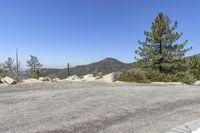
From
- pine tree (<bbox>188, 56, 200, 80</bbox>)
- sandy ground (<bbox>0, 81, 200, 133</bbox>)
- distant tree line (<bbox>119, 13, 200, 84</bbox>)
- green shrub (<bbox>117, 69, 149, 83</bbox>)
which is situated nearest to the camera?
sandy ground (<bbox>0, 81, 200, 133</bbox>)

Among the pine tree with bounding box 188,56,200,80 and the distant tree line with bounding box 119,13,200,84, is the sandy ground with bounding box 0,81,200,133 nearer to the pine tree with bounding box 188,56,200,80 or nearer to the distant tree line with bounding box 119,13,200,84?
the distant tree line with bounding box 119,13,200,84

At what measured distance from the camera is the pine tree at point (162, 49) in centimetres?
3438

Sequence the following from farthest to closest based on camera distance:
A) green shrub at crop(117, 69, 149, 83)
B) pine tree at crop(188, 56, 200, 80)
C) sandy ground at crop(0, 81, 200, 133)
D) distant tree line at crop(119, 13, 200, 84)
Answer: pine tree at crop(188, 56, 200, 80) → distant tree line at crop(119, 13, 200, 84) → green shrub at crop(117, 69, 149, 83) → sandy ground at crop(0, 81, 200, 133)

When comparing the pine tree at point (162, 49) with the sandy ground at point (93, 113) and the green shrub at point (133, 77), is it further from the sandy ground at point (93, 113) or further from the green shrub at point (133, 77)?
the sandy ground at point (93, 113)

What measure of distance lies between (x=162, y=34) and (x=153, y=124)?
29.2 m

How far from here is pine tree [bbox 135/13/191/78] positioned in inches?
1353

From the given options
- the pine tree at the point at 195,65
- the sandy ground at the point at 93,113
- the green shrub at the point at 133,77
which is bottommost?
the sandy ground at the point at 93,113

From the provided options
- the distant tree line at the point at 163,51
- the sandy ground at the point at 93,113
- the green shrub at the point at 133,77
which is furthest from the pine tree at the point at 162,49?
the sandy ground at the point at 93,113

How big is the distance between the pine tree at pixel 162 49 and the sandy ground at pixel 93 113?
22.7m

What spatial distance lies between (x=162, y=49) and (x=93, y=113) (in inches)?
1105

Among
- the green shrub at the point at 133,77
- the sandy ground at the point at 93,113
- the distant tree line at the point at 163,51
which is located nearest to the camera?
the sandy ground at the point at 93,113

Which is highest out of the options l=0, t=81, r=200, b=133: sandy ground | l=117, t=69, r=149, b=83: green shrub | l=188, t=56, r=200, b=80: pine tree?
l=188, t=56, r=200, b=80: pine tree

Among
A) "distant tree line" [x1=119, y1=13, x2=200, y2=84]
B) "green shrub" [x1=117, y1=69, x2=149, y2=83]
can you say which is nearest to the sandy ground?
"green shrub" [x1=117, y1=69, x2=149, y2=83]

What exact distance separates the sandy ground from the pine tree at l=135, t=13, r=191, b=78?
2274 centimetres
